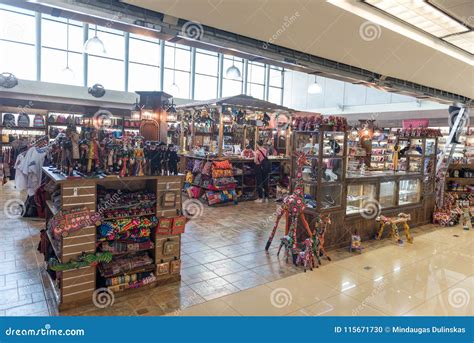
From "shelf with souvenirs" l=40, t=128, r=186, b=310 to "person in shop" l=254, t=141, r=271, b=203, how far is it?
17.7 ft

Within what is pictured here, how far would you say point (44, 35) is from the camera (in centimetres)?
1265

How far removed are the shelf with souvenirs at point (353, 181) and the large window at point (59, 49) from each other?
1038cm

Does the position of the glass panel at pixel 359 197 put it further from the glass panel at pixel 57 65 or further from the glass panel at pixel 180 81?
the glass panel at pixel 180 81

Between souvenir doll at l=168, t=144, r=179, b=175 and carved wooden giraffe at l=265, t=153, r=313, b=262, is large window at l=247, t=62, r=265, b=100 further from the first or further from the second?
souvenir doll at l=168, t=144, r=179, b=175

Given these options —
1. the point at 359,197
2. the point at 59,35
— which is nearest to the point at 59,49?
the point at 59,35

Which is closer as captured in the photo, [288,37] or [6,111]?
[288,37]

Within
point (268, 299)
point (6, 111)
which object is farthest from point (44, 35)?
point (268, 299)

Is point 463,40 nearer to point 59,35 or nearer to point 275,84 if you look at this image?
point 59,35

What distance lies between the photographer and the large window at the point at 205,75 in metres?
16.6

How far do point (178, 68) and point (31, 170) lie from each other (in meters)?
11.0

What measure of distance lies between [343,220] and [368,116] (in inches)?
487

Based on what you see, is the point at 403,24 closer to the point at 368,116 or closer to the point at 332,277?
the point at 332,277

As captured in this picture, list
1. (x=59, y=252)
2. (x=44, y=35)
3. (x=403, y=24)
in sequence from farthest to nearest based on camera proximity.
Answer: (x=44, y=35)
(x=403, y=24)
(x=59, y=252)

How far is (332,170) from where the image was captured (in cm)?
550
